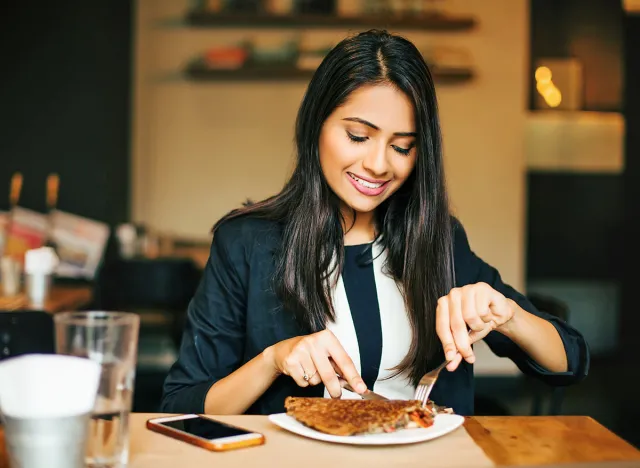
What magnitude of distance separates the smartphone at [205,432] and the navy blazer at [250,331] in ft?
1.51

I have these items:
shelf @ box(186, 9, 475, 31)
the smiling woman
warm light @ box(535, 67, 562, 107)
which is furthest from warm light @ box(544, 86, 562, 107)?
the smiling woman

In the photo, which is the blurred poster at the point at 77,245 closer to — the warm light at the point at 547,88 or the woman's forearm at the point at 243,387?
the woman's forearm at the point at 243,387

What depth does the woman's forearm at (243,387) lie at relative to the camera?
1427 millimetres

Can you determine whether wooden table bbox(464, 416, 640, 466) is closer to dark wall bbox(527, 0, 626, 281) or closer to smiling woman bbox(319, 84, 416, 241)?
smiling woman bbox(319, 84, 416, 241)

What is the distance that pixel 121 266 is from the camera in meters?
3.75

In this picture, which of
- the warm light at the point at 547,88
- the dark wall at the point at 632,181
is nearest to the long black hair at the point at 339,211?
the warm light at the point at 547,88

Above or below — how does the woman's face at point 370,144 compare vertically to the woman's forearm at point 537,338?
above

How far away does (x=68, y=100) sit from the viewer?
4.88m

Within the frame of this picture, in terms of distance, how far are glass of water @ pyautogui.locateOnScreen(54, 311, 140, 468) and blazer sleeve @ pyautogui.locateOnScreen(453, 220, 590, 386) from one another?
3.00 feet

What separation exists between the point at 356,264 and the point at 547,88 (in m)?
4.51

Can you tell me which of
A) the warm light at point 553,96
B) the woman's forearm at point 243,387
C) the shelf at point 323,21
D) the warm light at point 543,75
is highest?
the shelf at point 323,21

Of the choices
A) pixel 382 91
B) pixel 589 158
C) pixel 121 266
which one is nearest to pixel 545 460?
pixel 382 91

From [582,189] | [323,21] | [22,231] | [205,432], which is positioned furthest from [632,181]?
[205,432]

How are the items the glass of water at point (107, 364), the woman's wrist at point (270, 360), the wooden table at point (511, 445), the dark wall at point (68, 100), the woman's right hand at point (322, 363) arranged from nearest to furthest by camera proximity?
the glass of water at point (107, 364)
the wooden table at point (511, 445)
the woman's right hand at point (322, 363)
the woman's wrist at point (270, 360)
the dark wall at point (68, 100)
